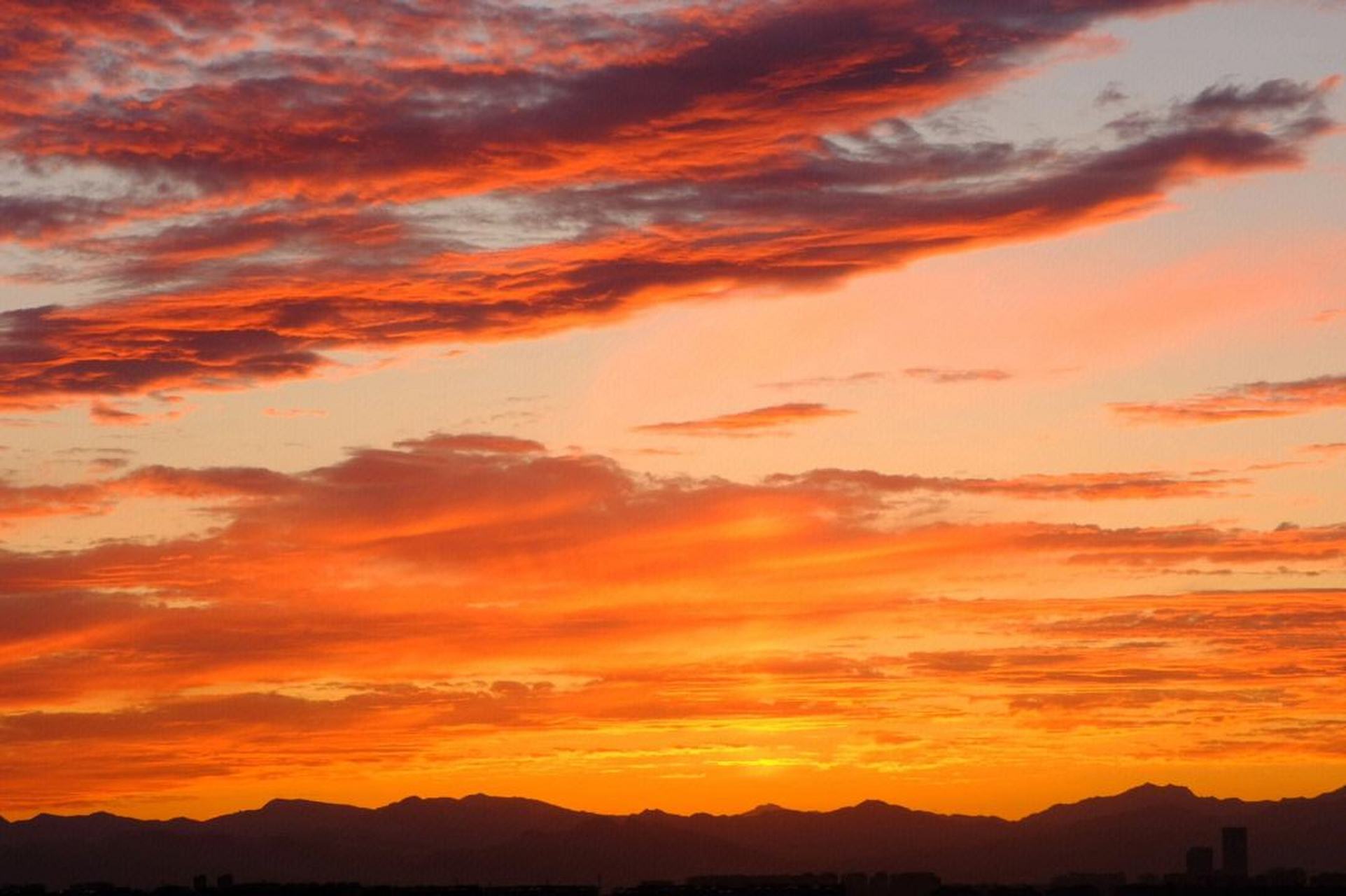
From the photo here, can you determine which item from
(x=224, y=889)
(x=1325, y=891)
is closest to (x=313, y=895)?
(x=224, y=889)

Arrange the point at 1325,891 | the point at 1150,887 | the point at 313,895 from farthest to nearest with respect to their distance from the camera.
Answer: the point at 313,895 < the point at 1150,887 < the point at 1325,891

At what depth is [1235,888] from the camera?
187m

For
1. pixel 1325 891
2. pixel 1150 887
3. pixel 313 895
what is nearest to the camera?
pixel 1325 891

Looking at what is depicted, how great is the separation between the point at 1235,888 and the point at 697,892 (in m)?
46.8

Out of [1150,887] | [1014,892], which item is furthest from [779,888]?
[1150,887]

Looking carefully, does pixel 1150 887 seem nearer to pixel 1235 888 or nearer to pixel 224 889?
pixel 1235 888

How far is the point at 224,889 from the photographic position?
197 metres

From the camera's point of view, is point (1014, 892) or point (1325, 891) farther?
point (1014, 892)

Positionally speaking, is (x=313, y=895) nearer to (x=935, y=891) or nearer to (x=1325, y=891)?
(x=935, y=891)

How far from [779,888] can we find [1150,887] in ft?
107

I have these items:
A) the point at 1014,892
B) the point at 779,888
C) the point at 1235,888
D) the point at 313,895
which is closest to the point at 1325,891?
the point at 1235,888

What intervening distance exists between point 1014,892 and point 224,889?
7143cm

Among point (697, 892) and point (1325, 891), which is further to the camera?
point (697, 892)

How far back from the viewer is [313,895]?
200 m
